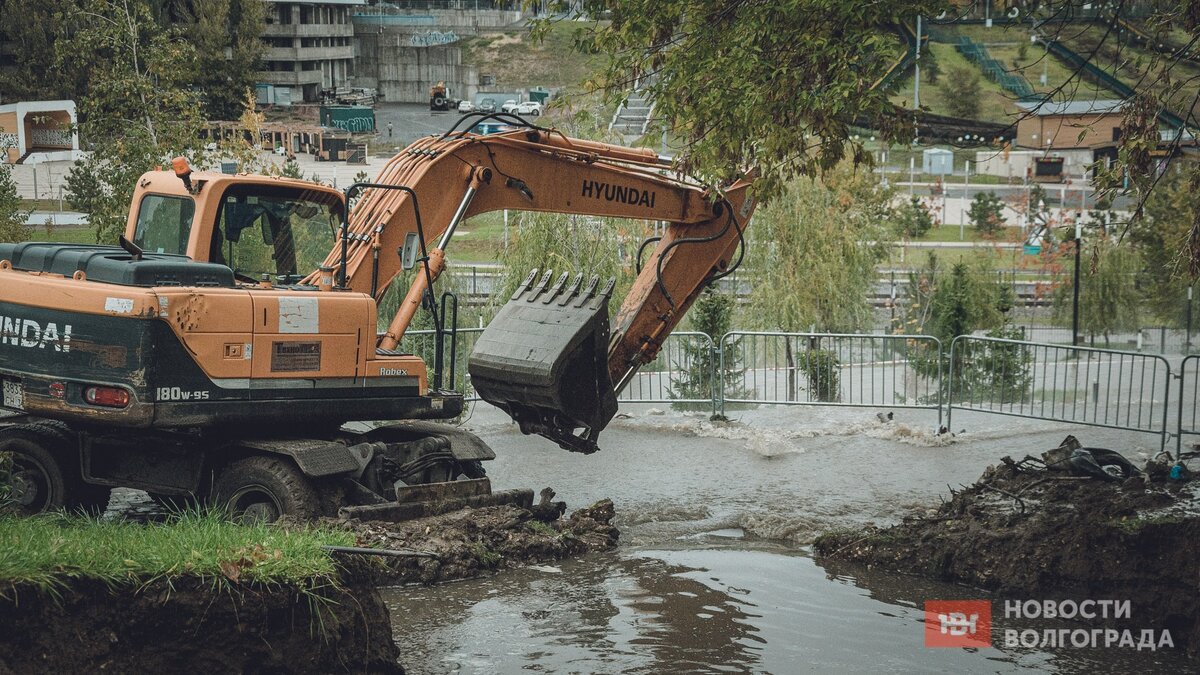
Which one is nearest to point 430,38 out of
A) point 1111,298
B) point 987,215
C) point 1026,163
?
point 1026,163

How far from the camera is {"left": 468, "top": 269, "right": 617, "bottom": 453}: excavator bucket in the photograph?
10.7m

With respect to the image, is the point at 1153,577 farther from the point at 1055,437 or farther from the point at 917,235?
the point at 917,235

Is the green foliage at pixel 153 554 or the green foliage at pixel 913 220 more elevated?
the green foliage at pixel 913 220

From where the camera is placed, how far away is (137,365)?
9.21 m

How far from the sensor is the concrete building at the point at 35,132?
23.3 m

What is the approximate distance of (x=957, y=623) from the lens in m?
9.05

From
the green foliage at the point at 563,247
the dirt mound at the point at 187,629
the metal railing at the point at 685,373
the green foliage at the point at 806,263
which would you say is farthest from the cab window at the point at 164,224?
the green foliage at the point at 806,263

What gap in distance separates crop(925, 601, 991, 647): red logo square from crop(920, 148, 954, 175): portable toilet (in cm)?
4110

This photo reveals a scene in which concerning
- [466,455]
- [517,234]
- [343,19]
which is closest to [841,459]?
[466,455]

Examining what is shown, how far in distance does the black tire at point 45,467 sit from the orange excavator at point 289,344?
2 centimetres

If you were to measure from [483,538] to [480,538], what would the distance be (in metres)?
0.04

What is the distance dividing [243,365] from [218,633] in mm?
3385

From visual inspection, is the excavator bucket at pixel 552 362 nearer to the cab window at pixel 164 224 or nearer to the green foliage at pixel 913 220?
the cab window at pixel 164 224

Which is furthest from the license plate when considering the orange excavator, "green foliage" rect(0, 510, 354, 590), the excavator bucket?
the excavator bucket
